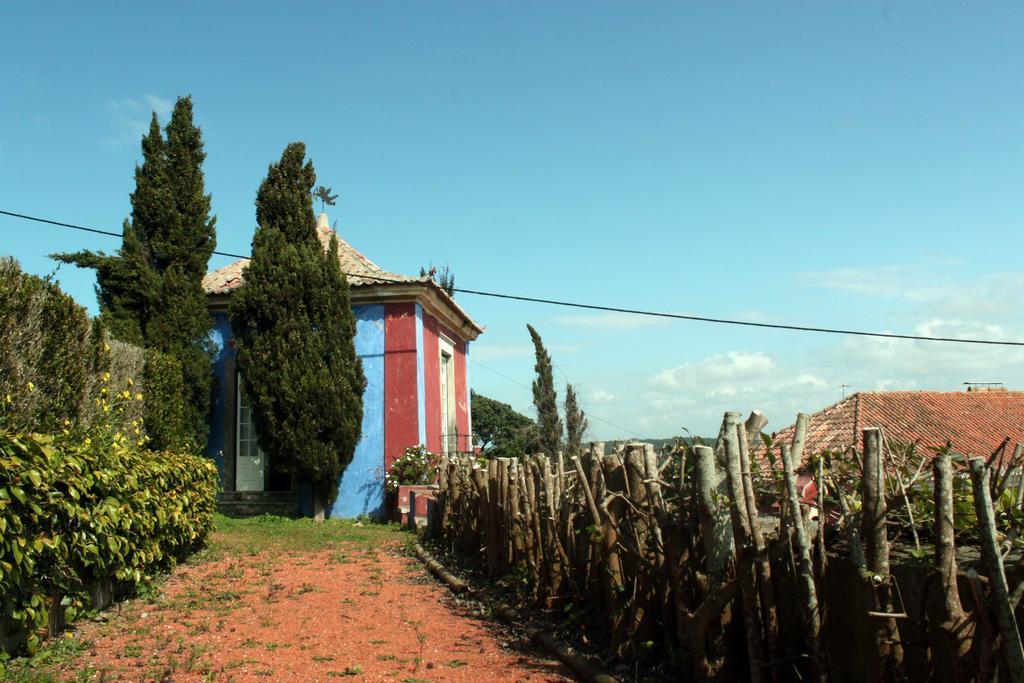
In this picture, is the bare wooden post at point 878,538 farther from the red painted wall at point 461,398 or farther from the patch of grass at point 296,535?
the red painted wall at point 461,398

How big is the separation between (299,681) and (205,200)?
39.0 feet

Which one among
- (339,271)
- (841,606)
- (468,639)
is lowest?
(468,639)

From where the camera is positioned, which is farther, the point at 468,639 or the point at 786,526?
the point at 468,639

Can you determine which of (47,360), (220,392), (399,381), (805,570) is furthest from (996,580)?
(220,392)

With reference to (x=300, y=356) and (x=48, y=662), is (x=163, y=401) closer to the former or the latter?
(x=300, y=356)

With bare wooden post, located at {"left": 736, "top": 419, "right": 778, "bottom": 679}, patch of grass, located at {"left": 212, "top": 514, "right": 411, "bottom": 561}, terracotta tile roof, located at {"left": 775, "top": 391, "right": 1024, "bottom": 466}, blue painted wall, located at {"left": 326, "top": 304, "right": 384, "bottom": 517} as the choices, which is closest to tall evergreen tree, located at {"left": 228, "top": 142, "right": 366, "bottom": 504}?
blue painted wall, located at {"left": 326, "top": 304, "right": 384, "bottom": 517}

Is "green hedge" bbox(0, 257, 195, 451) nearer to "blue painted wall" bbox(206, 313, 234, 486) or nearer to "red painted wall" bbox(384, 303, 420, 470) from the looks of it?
"blue painted wall" bbox(206, 313, 234, 486)

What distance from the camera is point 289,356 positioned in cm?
1394

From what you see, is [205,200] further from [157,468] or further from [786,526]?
[786,526]

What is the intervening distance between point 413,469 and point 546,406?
12.0 m

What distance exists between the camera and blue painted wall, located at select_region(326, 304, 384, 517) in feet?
48.4

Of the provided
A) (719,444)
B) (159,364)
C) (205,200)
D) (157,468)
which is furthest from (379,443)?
(719,444)

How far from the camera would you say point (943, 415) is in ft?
96.1

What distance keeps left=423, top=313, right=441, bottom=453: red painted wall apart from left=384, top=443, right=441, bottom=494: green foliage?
903 millimetres
